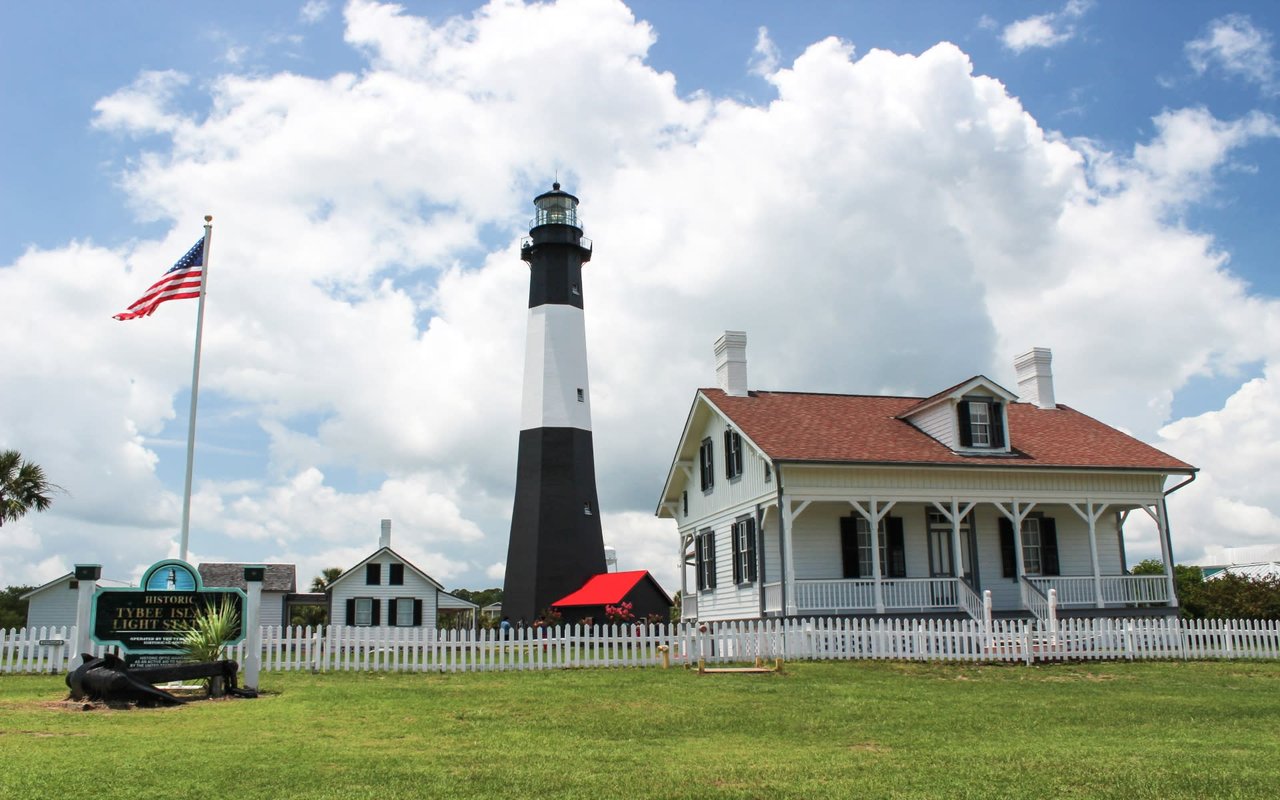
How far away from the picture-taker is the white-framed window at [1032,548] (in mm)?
25062

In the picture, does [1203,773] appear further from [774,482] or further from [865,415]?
[865,415]

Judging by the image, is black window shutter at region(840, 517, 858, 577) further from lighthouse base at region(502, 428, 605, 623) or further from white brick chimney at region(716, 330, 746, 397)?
lighthouse base at region(502, 428, 605, 623)

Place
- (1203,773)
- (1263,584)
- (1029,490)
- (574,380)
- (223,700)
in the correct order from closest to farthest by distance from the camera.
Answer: (1203,773) → (223,700) → (1029,490) → (1263,584) → (574,380)

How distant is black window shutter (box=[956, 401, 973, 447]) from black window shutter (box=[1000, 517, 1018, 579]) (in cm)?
233

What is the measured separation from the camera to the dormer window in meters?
24.4

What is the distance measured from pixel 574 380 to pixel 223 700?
23.3 meters

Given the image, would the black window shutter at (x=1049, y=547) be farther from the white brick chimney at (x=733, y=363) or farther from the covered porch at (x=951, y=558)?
the white brick chimney at (x=733, y=363)

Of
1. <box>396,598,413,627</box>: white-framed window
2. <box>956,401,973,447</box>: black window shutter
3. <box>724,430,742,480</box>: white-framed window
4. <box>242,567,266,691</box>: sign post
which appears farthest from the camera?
<box>396,598,413,627</box>: white-framed window

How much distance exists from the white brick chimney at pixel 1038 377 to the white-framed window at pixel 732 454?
9237 millimetres

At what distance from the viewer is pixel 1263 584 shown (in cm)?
2805

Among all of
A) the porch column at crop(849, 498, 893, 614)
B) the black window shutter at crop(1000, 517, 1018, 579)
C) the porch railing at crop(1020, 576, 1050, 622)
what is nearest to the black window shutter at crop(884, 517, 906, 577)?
the porch column at crop(849, 498, 893, 614)

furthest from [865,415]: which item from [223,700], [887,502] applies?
[223,700]

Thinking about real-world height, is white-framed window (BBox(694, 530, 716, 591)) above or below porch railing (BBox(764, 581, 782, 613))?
above

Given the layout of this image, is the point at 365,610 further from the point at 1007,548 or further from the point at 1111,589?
the point at 1111,589
